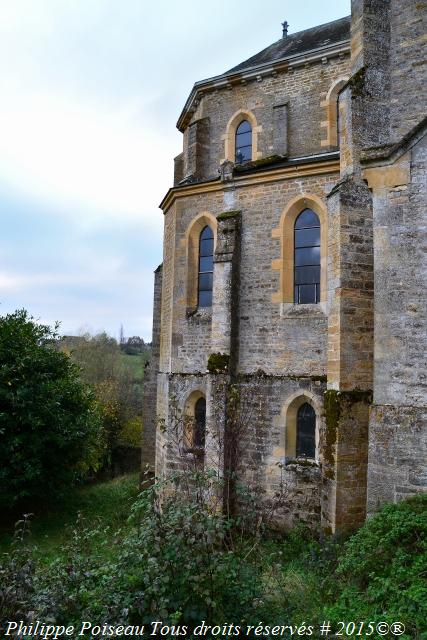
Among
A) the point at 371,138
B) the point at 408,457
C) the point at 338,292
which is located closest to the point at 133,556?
the point at 408,457

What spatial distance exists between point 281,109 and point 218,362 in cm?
A: 713

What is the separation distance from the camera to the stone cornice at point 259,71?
1253 centimetres

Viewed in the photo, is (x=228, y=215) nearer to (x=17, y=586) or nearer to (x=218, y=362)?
(x=218, y=362)

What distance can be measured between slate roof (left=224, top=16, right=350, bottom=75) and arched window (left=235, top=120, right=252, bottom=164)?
5.01 ft

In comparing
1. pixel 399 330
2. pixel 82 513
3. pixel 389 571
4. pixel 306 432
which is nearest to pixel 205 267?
pixel 306 432

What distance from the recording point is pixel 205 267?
13.0 meters

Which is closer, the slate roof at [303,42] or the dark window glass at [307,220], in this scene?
the dark window glass at [307,220]

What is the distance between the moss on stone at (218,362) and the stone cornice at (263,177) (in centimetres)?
427

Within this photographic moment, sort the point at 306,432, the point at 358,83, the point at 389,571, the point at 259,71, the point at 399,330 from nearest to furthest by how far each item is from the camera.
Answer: the point at 389,571
the point at 399,330
the point at 358,83
the point at 306,432
the point at 259,71

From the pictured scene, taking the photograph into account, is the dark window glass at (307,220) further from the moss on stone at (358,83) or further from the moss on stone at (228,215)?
the moss on stone at (358,83)

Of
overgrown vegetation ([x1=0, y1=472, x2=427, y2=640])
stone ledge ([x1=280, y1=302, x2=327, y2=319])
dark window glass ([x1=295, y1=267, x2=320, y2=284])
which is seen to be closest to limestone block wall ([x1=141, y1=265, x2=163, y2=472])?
stone ledge ([x1=280, y1=302, x2=327, y2=319])

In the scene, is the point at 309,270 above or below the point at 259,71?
below

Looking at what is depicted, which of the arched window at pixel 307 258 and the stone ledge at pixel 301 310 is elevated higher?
the arched window at pixel 307 258

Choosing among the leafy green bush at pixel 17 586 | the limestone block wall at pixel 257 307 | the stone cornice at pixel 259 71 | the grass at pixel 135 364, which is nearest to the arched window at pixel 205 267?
the limestone block wall at pixel 257 307
